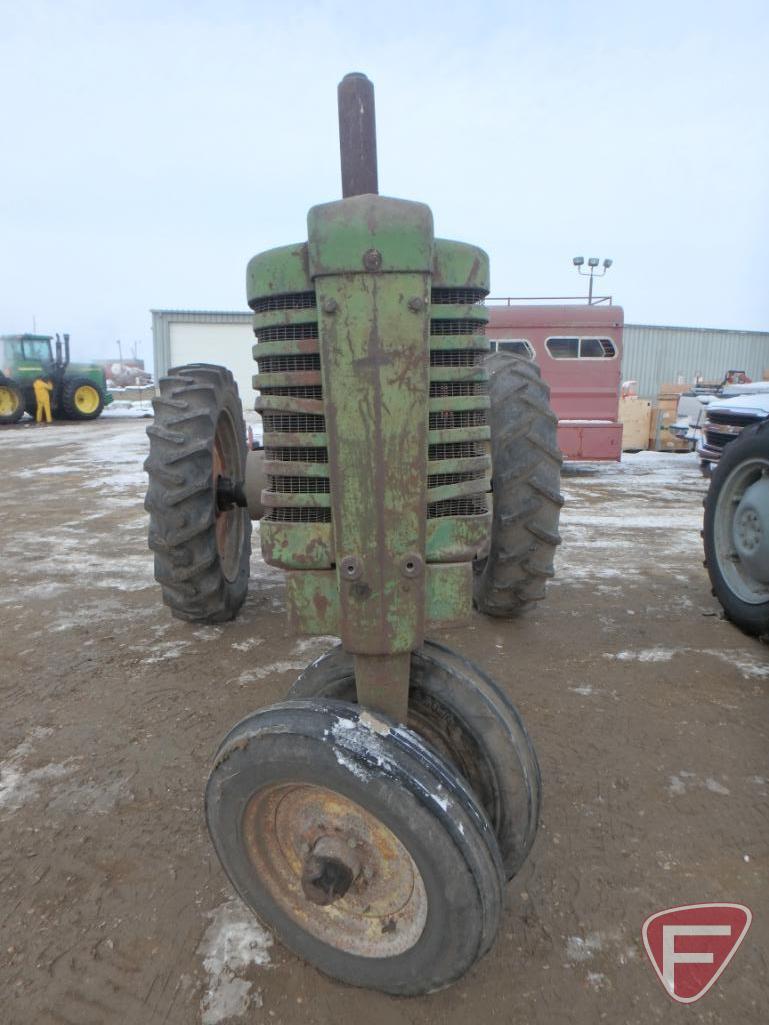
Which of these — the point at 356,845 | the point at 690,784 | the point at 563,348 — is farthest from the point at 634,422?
the point at 356,845

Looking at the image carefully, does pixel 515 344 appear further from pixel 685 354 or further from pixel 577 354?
pixel 685 354

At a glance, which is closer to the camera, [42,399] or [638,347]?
[42,399]

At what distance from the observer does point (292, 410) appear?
5.81 ft

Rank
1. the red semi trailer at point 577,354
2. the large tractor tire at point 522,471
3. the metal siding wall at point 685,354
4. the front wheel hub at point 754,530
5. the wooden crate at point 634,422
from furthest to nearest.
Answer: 1. the metal siding wall at point 685,354
2. the wooden crate at point 634,422
3. the red semi trailer at point 577,354
4. the front wheel hub at point 754,530
5. the large tractor tire at point 522,471

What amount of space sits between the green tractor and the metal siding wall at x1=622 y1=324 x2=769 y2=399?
20.3 m

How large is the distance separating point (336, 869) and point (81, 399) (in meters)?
22.1

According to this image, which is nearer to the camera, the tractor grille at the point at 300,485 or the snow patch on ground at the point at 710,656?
the tractor grille at the point at 300,485

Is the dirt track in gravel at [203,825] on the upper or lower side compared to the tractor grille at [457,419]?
lower

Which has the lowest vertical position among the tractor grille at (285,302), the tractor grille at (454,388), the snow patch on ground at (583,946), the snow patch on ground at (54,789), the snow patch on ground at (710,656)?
the snow patch on ground at (583,946)

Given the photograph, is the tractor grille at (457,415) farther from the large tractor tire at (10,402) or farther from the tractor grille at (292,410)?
the large tractor tire at (10,402)

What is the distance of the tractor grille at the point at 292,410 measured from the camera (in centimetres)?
176

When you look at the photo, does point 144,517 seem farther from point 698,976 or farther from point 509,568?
point 698,976

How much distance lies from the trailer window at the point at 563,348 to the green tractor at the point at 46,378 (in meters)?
15.6

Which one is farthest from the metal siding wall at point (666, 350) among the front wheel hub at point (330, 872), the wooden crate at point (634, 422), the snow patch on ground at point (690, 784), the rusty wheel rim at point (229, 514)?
the front wheel hub at point (330, 872)
